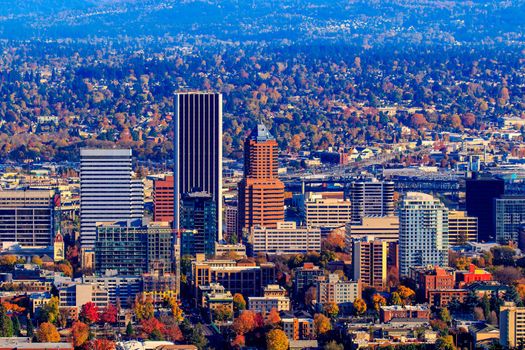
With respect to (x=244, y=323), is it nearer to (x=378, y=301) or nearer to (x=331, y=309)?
(x=331, y=309)

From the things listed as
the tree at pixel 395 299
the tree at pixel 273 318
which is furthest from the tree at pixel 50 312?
the tree at pixel 395 299

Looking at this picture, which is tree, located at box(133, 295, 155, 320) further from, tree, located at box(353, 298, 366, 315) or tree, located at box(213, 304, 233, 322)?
tree, located at box(353, 298, 366, 315)

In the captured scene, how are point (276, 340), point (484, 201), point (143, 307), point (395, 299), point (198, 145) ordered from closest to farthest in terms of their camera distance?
point (276, 340), point (143, 307), point (395, 299), point (484, 201), point (198, 145)

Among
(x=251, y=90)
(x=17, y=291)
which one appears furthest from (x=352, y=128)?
(x=17, y=291)

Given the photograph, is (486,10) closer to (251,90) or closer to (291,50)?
(291,50)

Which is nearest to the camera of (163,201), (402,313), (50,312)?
(402,313)

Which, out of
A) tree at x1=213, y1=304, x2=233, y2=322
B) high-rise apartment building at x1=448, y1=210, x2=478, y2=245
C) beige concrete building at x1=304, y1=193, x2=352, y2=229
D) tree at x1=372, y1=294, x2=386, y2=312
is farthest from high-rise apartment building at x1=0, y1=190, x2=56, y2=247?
tree at x1=372, y1=294, x2=386, y2=312

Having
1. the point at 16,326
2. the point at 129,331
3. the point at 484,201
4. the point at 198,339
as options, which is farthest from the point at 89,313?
the point at 484,201

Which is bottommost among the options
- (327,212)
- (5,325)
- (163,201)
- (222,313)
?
(5,325)

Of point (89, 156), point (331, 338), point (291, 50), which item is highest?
point (291, 50)
